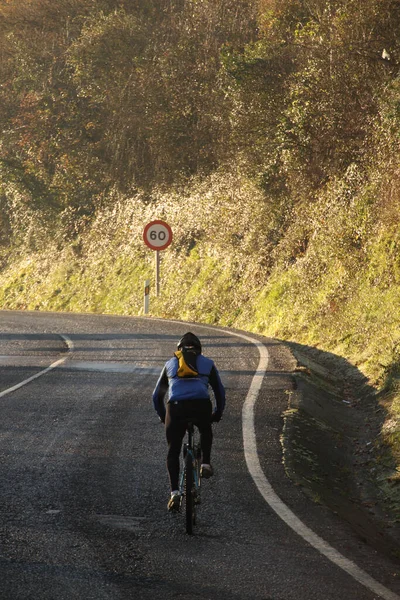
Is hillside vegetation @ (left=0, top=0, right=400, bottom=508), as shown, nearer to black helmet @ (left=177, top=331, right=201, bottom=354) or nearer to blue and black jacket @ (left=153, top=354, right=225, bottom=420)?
blue and black jacket @ (left=153, top=354, right=225, bottom=420)

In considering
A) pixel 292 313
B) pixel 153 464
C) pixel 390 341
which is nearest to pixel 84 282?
pixel 292 313

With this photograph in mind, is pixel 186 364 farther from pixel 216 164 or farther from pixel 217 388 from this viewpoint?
pixel 216 164

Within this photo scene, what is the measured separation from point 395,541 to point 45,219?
36573 mm

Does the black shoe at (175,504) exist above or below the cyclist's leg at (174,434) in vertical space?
below

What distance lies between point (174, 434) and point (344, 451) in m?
4.88

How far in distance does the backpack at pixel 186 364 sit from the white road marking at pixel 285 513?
1.50m

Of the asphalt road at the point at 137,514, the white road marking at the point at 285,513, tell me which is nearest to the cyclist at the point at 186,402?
the asphalt road at the point at 137,514

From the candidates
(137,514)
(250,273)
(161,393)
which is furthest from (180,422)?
(250,273)

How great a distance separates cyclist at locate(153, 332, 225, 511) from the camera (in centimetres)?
782

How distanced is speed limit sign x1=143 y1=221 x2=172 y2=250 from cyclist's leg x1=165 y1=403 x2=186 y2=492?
2410 centimetres

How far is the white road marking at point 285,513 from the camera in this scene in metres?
6.30

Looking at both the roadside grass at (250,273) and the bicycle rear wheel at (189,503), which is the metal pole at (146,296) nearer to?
the roadside grass at (250,273)

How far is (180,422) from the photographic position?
786cm

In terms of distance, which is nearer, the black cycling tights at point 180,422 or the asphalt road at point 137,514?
the asphalt road at point 137,514
